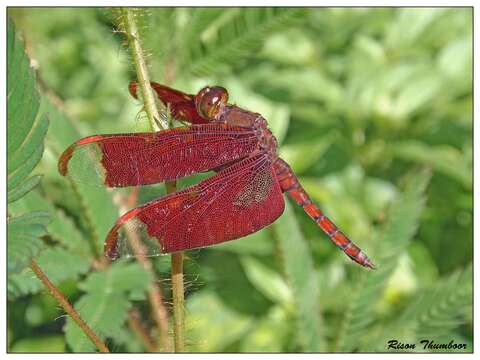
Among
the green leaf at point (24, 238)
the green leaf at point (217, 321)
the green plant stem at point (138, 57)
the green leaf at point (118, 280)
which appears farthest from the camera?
the green leaf at point (217, 321)

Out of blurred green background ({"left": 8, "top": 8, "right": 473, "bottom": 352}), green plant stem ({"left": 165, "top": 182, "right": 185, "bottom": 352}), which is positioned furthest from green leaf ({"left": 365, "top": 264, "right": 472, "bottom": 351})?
green plant stem ({"left": 165, "top": 182, "right": 185, "bottom": 352})

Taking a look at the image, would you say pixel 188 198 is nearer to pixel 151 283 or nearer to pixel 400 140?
pixel 151 283

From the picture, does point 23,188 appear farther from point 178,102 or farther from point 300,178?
point 300,178

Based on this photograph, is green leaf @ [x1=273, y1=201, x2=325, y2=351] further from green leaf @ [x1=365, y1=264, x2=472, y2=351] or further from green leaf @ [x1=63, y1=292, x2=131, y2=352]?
green leaf @ [x1=63, y1=292, x2=131, y2=352]

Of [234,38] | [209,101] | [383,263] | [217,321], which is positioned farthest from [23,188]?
[217,321]

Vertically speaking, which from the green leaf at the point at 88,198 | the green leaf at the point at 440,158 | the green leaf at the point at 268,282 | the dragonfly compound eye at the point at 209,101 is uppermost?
the dragonfly compound eye at the point at 209,101

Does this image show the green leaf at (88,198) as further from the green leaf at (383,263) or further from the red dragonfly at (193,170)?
the green leaf at (383,263)

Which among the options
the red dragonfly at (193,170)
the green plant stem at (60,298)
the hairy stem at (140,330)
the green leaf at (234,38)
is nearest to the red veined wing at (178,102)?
the red dragonfly at (193,170)

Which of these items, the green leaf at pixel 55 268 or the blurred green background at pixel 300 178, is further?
the blurred green background at pixel 300 178
